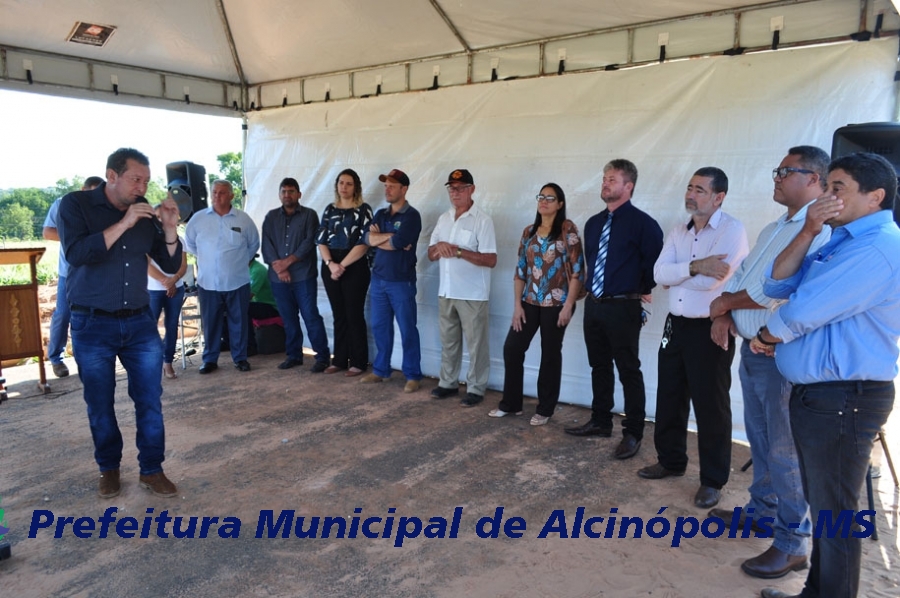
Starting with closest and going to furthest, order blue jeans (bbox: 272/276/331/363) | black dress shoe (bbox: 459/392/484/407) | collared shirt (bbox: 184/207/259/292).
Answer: black dress shoe (bbox: 459/392/484/407)
collared shirt (bbox: 184/207/259/292)
blue jeans (bbox: 272/276/331/363)

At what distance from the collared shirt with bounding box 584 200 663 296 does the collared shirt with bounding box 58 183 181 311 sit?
239 centimetres

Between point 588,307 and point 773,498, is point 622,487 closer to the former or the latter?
point 773,498

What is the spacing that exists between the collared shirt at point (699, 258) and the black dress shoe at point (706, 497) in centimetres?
83

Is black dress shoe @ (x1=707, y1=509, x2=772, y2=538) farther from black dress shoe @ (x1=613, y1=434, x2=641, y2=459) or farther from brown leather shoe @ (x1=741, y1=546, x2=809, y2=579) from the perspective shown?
black dress shoe @ (x1=613, y1=434, x2=641, y2=459)

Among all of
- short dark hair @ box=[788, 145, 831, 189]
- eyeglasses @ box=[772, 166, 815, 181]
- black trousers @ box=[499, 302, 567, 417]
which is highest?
short dark hair @ box=[788, 145, 831, 189]

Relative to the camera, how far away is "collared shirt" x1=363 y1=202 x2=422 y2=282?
4.57 meters

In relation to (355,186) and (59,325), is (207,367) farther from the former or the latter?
(355,186)

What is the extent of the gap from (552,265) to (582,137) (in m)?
0.95

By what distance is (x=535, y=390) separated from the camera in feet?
14.9

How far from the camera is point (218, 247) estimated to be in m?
5.17

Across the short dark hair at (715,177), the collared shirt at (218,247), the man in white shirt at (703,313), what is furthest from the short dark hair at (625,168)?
the collared shirt at (218,247)

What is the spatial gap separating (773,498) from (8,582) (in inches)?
120

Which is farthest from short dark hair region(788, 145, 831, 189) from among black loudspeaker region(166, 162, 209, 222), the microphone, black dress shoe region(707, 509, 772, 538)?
black loudspeaker region(166, 162, 209, 222)

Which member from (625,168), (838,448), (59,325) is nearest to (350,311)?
(59,325)
